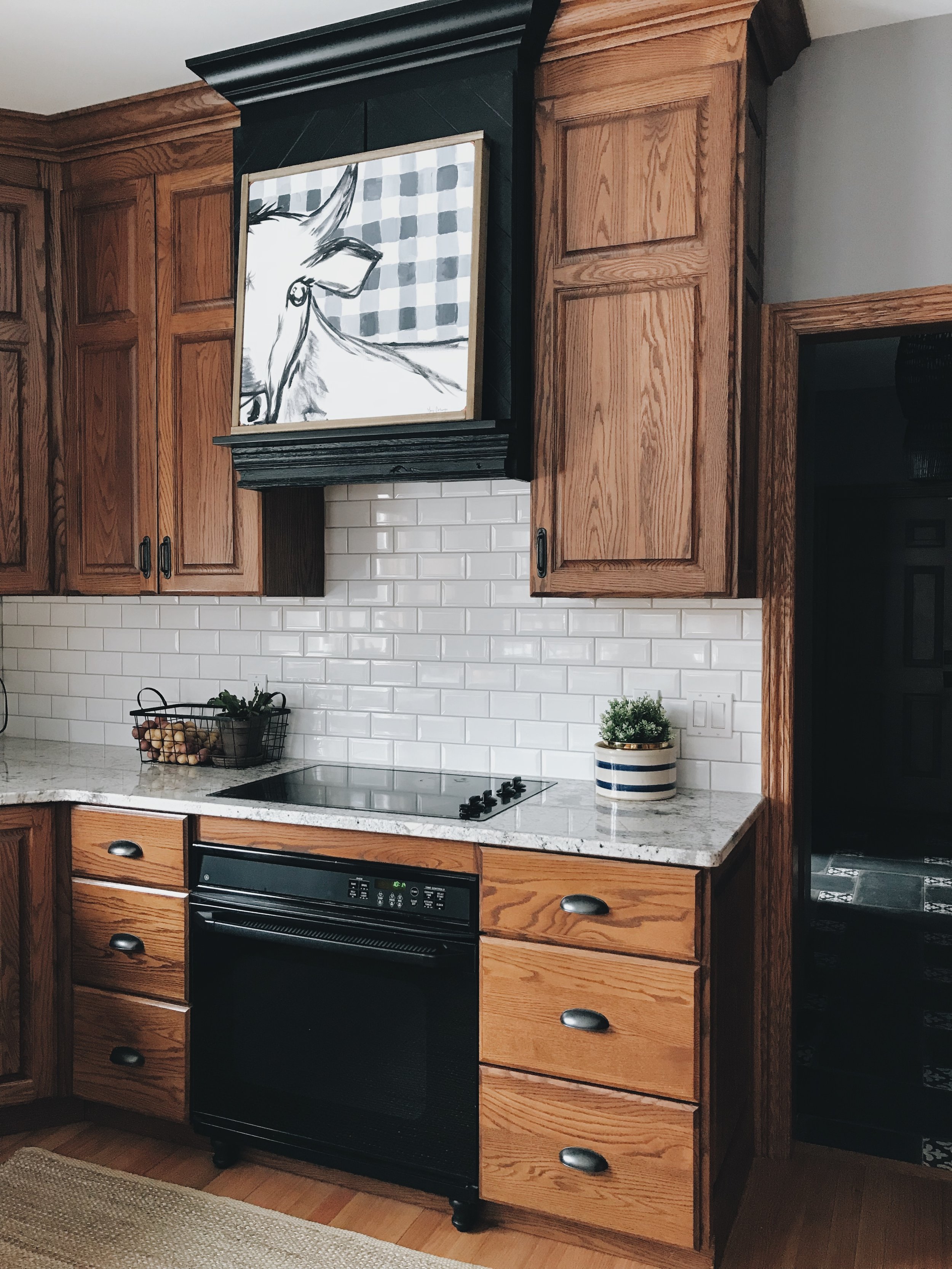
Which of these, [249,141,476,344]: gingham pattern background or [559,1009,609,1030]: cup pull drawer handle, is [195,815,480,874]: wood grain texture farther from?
[249,141,476,344]: gingham pattern background

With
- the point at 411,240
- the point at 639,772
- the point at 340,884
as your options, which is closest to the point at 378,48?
the point at 411,240

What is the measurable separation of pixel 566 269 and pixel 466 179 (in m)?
0.31

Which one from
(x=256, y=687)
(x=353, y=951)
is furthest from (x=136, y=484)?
(x=353, y=951)

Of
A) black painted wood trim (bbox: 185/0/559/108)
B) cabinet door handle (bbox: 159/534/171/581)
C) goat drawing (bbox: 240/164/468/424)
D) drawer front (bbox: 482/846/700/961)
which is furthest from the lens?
cabinet door handle (bbox: 159/534/171/581)

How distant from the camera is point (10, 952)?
273 cm

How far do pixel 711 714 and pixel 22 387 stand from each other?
7.27ft

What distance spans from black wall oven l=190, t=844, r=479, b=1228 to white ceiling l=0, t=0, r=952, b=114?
2016mm

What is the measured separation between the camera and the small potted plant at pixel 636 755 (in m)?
2.53

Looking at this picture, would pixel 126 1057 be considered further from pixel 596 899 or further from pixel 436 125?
pixel 436 125

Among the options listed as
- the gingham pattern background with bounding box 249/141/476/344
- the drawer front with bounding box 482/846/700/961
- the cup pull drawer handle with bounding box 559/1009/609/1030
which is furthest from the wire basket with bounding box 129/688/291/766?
the cup pull drawer handle with bounding box 559/1009/609/1030

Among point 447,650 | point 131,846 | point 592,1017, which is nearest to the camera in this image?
point 592,1017

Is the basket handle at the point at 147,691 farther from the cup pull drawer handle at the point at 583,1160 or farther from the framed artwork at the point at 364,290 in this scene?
the cup pull drawer handle at the point at 583,1160

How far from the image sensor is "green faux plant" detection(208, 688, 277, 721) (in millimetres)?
3029

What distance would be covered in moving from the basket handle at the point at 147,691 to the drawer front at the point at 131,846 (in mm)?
676
